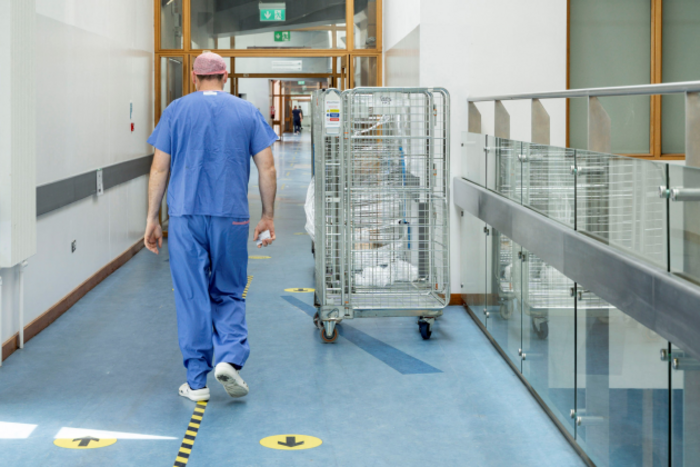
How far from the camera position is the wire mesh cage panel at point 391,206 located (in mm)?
4762

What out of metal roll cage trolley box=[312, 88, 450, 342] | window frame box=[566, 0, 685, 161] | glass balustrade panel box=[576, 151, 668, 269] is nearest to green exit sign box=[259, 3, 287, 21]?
window frame box=[566, 0, 685, 161]

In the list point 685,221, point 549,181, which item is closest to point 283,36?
point 549,181

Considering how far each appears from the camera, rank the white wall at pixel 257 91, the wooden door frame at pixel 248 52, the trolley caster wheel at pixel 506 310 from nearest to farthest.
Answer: the trolley caster wheel at pixel 506 310
the wooden door frame at pixel 248 52
the white wall at pixel 257 91

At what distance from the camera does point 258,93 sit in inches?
1236

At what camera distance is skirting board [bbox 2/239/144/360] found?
4496 mm

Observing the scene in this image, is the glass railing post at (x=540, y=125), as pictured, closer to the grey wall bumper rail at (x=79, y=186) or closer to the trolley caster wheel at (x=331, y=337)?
the trolley caster wheel at (x=331, y=337)

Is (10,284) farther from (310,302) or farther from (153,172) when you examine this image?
(310,302)

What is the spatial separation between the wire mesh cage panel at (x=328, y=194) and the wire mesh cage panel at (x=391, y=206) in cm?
7

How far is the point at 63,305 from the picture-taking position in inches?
215

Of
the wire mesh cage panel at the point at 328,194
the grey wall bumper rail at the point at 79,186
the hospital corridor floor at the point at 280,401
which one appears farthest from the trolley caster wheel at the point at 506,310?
the grey wall bumper rail at the point at 79,186

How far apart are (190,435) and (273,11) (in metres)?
6.93

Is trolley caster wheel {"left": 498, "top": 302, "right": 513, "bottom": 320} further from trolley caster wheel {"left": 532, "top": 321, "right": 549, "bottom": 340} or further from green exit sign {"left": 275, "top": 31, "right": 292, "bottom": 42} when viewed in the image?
green exit sign {"left": 275, "top": 31, "right": 292, "bottom": 42}

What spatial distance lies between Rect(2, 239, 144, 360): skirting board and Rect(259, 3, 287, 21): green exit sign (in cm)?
337

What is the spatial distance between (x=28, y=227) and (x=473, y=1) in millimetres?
3500
